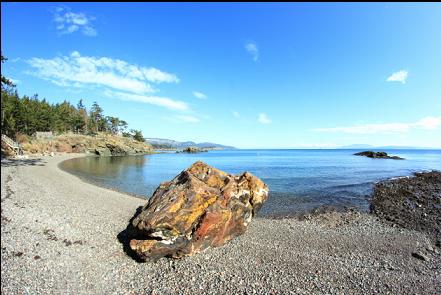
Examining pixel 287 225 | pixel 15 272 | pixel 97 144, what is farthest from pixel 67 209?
pixel 97 144

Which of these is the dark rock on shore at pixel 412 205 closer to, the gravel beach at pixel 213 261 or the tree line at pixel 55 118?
the gravel beach at pixel 213 261

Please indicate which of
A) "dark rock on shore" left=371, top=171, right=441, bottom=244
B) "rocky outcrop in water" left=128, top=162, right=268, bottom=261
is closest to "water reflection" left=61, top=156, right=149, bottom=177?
"rocky outcrop in water" left=128, top=162, right=268, bottom=261

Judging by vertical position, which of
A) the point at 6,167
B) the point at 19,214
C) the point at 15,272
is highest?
the point at 6,167

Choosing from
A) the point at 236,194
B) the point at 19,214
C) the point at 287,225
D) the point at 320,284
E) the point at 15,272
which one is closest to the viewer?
the point at 15,272

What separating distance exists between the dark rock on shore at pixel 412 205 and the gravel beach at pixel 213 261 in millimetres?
2673

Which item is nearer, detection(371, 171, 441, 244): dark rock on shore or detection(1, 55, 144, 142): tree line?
→ detection(371, 171, 441, 244): dark rock on shore

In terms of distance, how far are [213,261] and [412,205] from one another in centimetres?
2339

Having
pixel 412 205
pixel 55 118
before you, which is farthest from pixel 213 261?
pixel 55 118

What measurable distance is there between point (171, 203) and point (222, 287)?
507cm

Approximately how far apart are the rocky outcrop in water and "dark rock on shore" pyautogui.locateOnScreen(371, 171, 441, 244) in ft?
45.4

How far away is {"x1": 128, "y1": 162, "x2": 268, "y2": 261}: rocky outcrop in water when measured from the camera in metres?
12.4

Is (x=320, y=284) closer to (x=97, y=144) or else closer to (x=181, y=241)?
(x=181, y=241)

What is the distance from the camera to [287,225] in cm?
1872

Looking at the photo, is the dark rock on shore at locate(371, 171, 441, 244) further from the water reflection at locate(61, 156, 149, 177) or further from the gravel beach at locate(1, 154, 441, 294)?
the water reflection at locate(61, 156, 149, 177)
